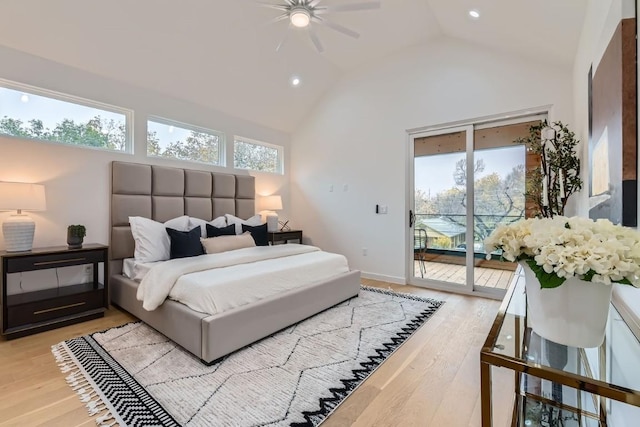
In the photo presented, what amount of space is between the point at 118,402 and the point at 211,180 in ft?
10.4

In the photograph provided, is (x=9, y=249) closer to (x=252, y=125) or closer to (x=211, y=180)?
(x=211, y=180)

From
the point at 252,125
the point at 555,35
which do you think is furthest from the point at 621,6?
the point at 252,125

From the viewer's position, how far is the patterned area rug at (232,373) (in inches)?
66.6

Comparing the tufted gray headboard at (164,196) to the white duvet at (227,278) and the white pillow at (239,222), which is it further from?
the white duvet at (227,278)

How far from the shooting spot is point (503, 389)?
1.96 metres

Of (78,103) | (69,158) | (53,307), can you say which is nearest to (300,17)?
(78,103)

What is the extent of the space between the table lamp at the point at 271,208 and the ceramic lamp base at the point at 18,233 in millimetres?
2948

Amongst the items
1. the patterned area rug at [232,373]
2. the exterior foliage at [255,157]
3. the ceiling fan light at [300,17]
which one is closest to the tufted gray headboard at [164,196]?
the exterior foliage at [255,157]

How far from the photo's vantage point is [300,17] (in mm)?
2664

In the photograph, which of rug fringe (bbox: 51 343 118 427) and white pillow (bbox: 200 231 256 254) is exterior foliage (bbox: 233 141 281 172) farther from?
rug fringe (bbox: 51 343 118 427)

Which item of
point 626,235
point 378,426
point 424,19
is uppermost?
point 424,19

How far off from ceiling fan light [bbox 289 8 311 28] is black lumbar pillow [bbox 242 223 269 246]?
2.50 meters

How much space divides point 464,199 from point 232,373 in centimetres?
354

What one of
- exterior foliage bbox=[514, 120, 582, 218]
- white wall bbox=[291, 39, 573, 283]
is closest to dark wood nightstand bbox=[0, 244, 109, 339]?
white wall bbox=[291, 39, 573, 283]
